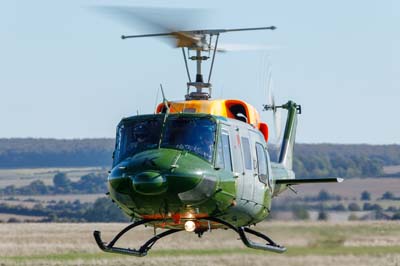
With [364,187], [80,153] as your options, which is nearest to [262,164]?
[364,187]

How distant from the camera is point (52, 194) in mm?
132250

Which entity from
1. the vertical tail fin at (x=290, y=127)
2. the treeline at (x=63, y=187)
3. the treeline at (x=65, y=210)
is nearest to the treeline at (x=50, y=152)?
the treeline at (x=63, y=187)

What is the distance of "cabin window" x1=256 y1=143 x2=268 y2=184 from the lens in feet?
75.5

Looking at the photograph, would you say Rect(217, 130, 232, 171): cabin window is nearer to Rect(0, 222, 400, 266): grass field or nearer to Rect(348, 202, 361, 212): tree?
Rect(0, 222, 400, 266): grass field

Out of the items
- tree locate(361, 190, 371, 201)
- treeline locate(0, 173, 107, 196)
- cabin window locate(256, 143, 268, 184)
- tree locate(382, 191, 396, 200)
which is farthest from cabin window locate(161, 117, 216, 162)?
treeline locate(0, 173, 107, 196)

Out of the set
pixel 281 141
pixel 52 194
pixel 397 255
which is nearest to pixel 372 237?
pixel 397 255

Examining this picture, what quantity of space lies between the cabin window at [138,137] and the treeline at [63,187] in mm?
97239

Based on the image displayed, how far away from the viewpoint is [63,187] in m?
133

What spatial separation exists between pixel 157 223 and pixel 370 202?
3970cm

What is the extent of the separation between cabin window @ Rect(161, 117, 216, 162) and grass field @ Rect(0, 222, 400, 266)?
23.3 ft

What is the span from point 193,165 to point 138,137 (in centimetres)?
124

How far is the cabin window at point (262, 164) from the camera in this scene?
23000mm

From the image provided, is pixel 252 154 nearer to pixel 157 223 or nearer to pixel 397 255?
pixel 157 223

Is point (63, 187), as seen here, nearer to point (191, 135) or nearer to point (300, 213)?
point (300, 213)
